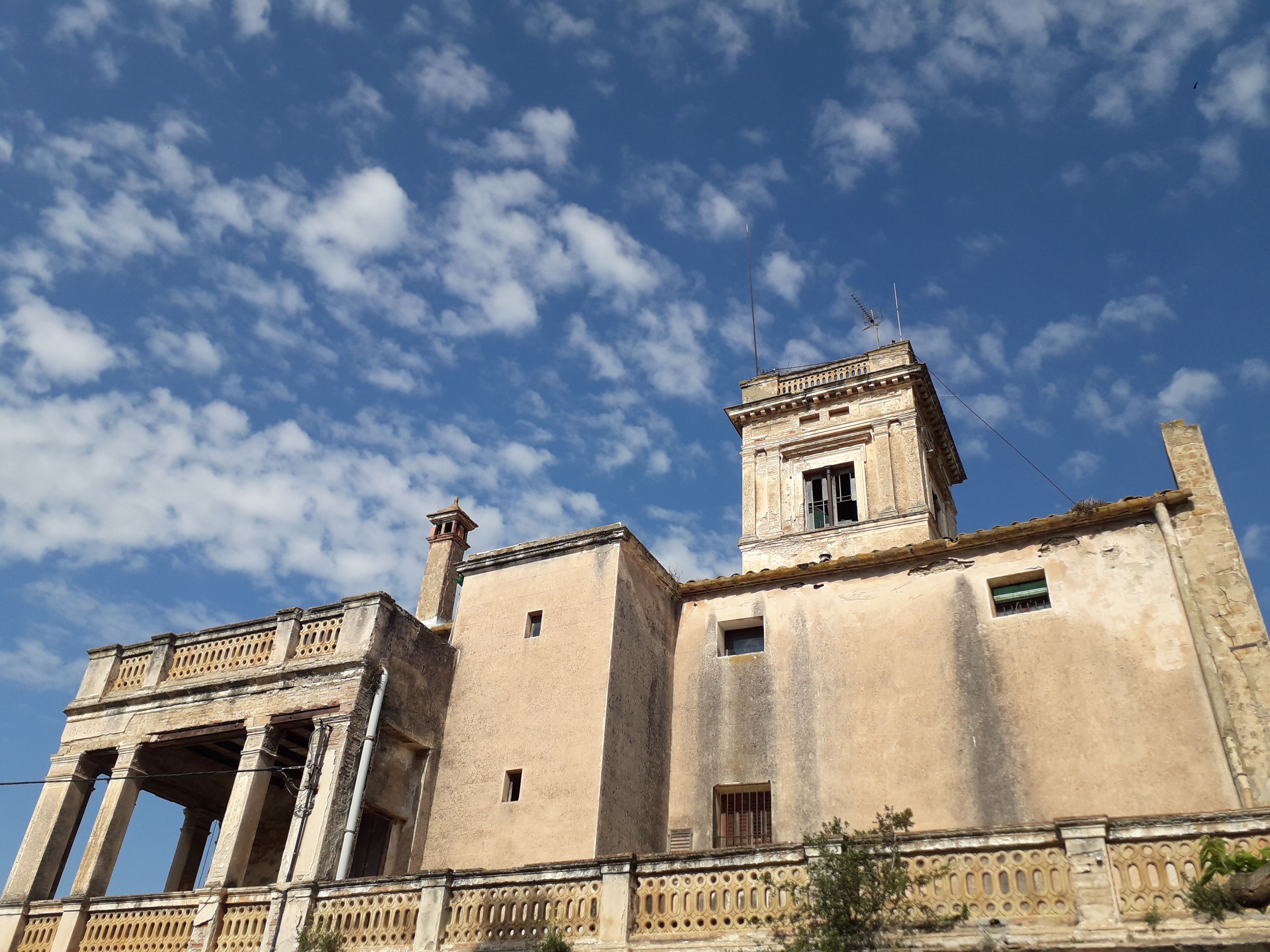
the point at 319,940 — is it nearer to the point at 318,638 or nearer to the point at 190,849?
the point at 318,638

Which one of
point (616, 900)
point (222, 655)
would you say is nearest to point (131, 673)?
point (222, 655)

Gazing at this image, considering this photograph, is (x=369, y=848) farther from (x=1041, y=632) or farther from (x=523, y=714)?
(x=1041, y=632)

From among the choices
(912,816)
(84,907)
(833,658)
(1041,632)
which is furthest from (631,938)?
(84,907)

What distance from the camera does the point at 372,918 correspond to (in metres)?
13.7

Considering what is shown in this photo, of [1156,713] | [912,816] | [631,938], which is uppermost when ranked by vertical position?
[1156,713]

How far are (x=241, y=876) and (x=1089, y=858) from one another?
12102mm

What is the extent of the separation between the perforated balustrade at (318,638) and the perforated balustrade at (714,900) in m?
7.25

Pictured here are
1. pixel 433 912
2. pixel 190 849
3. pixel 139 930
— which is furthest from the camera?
pixel 190 849

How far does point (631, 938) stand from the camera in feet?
39.8

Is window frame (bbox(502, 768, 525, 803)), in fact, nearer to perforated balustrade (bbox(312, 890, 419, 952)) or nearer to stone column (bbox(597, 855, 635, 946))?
perforated balustrade (bbox(312, 890, 419, 952))

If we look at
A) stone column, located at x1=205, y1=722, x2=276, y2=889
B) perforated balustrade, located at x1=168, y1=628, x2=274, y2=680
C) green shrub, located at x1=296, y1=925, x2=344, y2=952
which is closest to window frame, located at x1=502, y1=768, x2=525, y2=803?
green shrub, located at x1=296, y1=925, x2=344, y2=952

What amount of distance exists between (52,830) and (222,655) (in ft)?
12.9

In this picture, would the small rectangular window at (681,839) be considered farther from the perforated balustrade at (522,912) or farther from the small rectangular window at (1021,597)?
the small rectangular window at (1021,597)

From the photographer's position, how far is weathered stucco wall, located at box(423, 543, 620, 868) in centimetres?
1576
